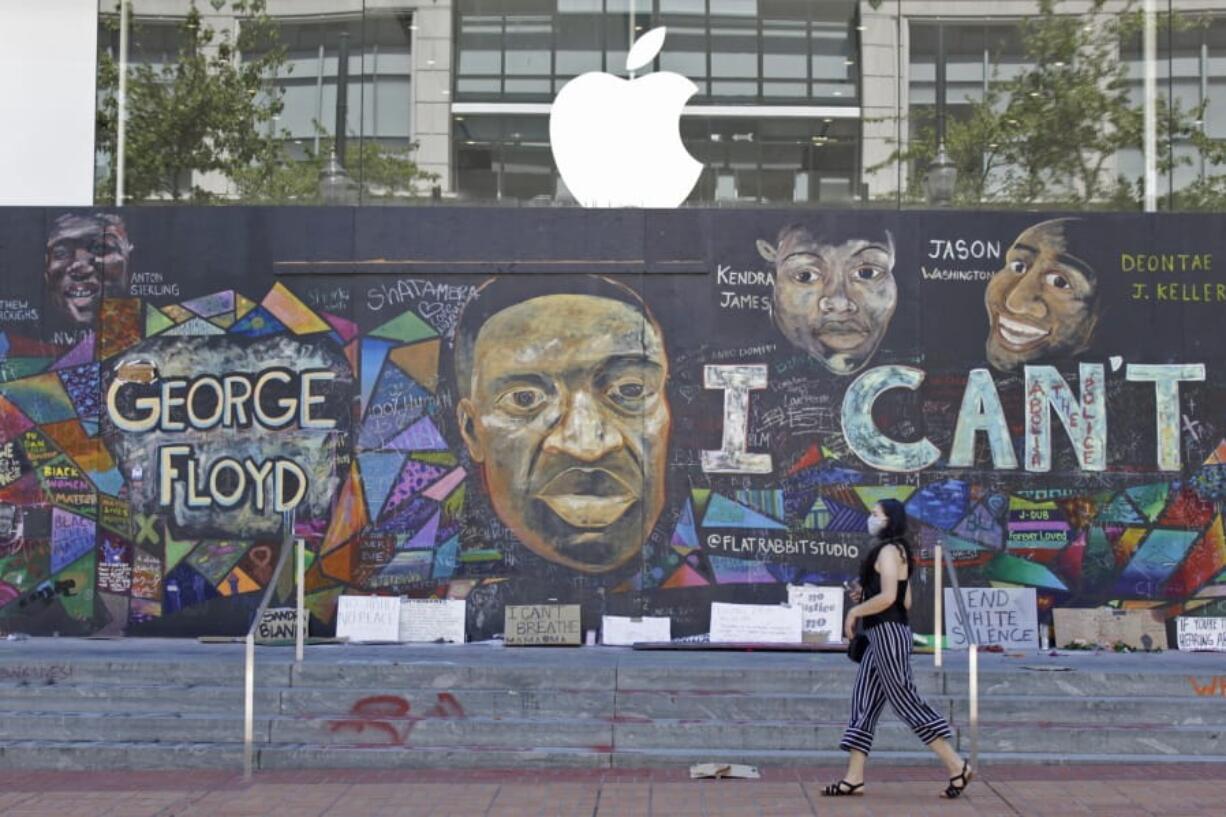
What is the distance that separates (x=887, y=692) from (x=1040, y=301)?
18.4 feet

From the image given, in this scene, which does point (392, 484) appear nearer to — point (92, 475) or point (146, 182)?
point (92, 475)

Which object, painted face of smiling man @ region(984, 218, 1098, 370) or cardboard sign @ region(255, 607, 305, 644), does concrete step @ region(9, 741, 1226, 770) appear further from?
painted face of smiling man @ region(984, 218, 1098, 370)

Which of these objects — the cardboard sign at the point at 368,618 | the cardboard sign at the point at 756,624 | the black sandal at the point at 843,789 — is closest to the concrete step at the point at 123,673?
the cardboard sign at the point at 368,618

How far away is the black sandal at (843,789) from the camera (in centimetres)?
942

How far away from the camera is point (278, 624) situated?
13570 mm

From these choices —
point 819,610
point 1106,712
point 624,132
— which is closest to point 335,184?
point 624,132

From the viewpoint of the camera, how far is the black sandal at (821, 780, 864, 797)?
9422 mm

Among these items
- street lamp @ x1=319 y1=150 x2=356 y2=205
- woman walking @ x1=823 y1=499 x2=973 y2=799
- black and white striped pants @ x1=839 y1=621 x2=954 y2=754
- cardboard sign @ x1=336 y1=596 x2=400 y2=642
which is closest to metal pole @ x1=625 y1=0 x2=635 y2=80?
street lamp @ x1=319 y1=150 x2=356 y2=205

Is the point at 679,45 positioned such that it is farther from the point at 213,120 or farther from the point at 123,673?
the point at 123,673

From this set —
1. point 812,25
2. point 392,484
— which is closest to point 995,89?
point 812,25

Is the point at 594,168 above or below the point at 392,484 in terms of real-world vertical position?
above

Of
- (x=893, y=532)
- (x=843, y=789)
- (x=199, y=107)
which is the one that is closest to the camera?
(x=843, y=789)

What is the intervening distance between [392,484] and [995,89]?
646 cm

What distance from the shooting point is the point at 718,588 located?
13.6m
